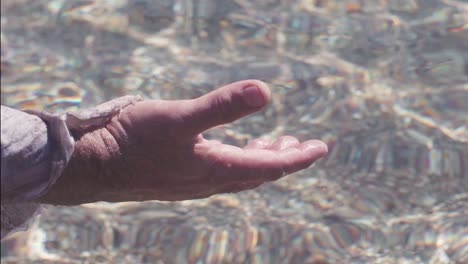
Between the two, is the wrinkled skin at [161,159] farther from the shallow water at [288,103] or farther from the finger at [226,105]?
the shallow water at [288,103]

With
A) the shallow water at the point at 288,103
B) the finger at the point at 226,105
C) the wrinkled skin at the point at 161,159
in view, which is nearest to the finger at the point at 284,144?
the wrinkled skin at the point at 161,159

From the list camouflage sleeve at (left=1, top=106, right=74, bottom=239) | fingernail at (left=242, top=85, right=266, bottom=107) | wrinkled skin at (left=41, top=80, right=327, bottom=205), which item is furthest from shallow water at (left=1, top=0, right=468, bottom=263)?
fingernail at (left=242, top=85, right=266, bottom=107)

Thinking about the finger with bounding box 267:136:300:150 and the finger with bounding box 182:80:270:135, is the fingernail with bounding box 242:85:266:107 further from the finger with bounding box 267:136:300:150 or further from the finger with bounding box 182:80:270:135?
the finger with bounding box 267:136:300:150

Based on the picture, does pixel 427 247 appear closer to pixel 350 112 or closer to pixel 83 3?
pixel 350 112

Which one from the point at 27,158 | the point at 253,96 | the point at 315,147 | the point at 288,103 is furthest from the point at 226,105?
the point at 288,103

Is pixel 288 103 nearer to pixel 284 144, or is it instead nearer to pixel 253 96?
pixel 284 144

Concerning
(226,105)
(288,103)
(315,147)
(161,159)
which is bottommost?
(288,103)
